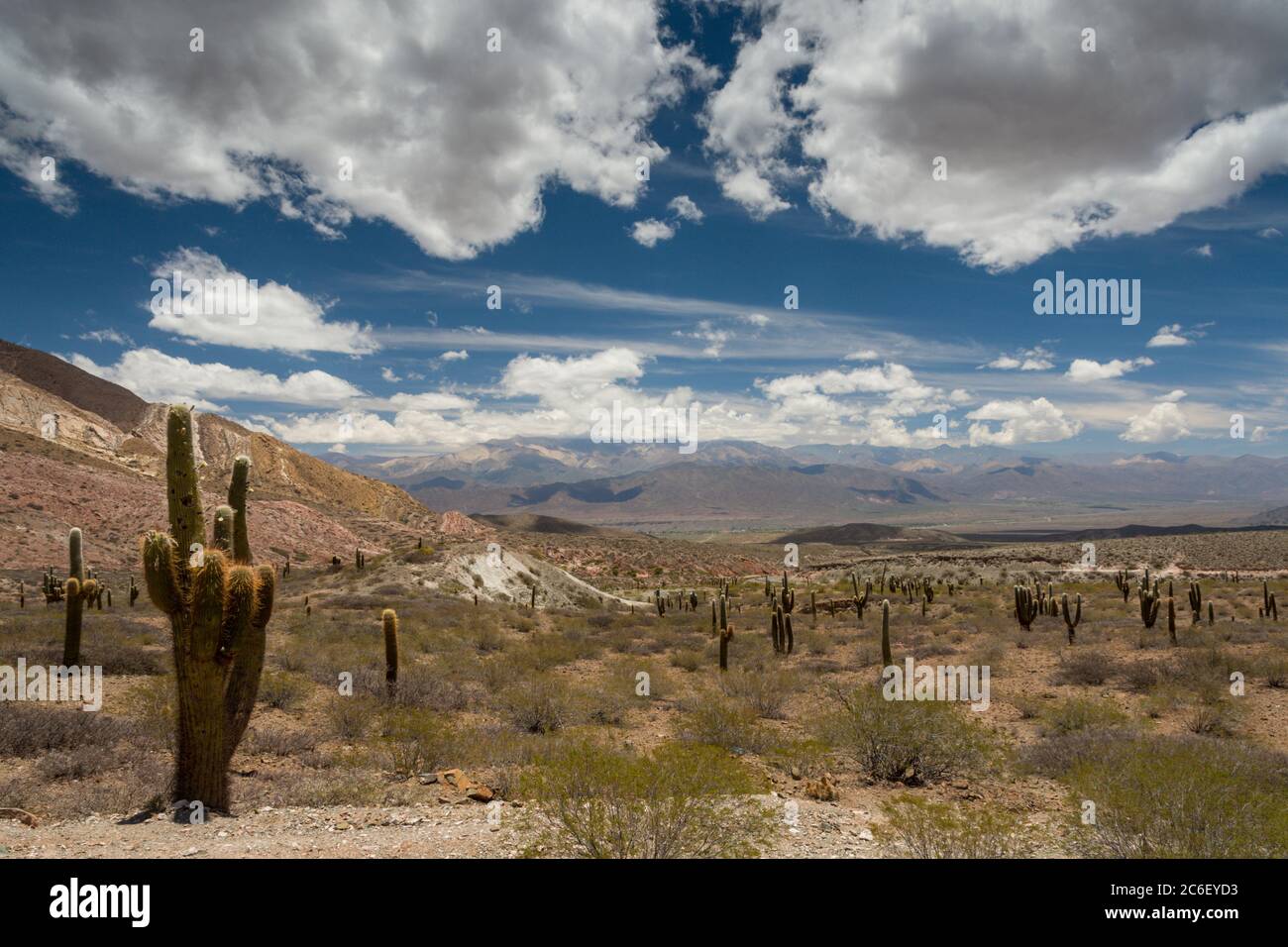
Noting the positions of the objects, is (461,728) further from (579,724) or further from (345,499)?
(345,499)

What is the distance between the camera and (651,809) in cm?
595

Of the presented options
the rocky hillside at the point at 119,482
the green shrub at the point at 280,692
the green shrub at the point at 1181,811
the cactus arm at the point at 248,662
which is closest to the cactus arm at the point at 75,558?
the green shrub at the point at 280,692

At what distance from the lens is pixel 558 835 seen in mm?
5711

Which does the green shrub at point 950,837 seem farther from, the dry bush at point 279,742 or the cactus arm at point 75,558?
the cactus arm at point 75,558

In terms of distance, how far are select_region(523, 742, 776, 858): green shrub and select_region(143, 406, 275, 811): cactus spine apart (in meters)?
3.76

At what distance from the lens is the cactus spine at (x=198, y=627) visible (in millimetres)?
6867

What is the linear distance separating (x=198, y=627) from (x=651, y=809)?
5.41 meters

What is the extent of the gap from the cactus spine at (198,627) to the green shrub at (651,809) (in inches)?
148

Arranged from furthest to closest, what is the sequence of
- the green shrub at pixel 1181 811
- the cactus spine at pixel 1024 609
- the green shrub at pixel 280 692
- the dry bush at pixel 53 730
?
the cactus spine at pixel 1024 609, the green shrub at pixel 280 692, the dry bush at pixel 53 730, the green shrub at pixel 1181 811

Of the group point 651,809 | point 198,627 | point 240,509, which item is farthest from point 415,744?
point 651,809

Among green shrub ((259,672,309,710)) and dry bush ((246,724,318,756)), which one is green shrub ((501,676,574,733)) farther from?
green shrub ((259,672,309,710))

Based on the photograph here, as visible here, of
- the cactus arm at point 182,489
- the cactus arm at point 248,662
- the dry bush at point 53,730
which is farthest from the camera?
the dry bush at point 53,730

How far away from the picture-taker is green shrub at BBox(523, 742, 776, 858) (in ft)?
18.6
